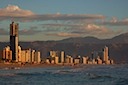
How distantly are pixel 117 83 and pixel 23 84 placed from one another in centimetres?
1245

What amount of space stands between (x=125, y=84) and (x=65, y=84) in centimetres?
785

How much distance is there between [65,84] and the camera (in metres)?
58.7

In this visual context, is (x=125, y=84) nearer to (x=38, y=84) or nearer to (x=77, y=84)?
(x=77, y=84)

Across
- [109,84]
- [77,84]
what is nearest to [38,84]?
[77,84]

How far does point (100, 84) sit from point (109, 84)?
1182 millimetres

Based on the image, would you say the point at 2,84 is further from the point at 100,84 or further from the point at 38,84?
the point at 100,84

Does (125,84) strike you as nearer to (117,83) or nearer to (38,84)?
(117,83)

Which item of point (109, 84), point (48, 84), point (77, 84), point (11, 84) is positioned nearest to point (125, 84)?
point (109, 84)

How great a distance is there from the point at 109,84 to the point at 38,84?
9356mm

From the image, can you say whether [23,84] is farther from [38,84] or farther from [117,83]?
[117,83]

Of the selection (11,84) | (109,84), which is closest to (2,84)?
(11,84)

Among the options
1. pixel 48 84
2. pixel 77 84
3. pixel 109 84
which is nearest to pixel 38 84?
pixel 48 84

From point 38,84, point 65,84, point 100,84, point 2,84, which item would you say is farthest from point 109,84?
point 2,84

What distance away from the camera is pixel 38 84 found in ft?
193
